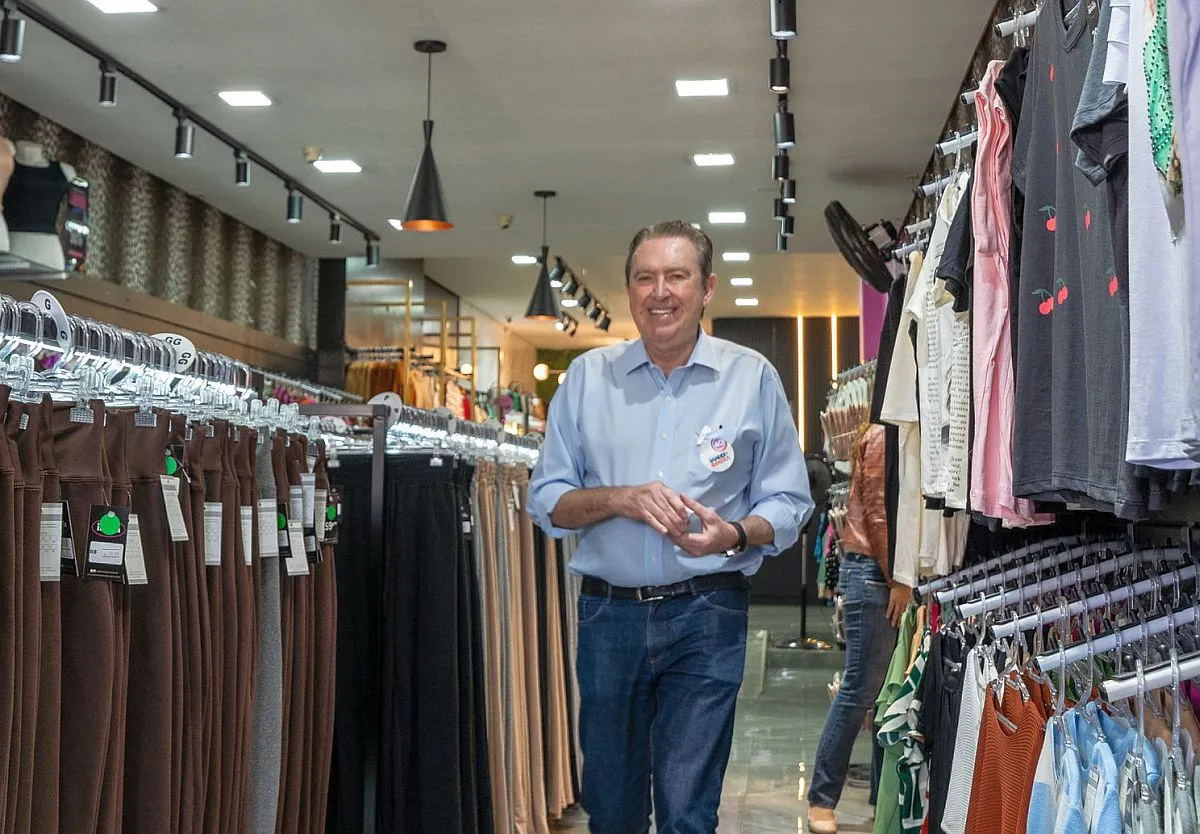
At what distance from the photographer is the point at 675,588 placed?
2732 mm

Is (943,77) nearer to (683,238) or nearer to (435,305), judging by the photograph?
(683,238)

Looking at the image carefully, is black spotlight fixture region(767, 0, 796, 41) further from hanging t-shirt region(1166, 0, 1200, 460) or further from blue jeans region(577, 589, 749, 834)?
hanging t-shirt region(1166, 0, 1200, 460)

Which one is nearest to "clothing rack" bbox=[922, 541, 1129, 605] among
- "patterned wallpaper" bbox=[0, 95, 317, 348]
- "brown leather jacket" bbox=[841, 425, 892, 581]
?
"brown leather jacket" bbox=[841, 425, 892, 581]

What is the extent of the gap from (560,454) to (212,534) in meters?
0.79

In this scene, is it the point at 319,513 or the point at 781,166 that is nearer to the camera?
the point at 319,513

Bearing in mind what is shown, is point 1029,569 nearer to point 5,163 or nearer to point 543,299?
point 5,163

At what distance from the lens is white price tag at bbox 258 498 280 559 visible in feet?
9.17

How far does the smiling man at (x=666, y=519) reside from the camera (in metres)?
2.68

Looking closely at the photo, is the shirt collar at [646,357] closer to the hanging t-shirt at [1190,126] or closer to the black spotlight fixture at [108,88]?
the hanging t-shirt at [1190,126]

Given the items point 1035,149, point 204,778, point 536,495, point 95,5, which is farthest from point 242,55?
A: point 1035,149

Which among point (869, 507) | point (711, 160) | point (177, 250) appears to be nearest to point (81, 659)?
point (869, 507)

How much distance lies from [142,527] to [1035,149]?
162cm

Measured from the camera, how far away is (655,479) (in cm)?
279

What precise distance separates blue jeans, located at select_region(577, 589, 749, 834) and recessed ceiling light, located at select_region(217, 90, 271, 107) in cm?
519
